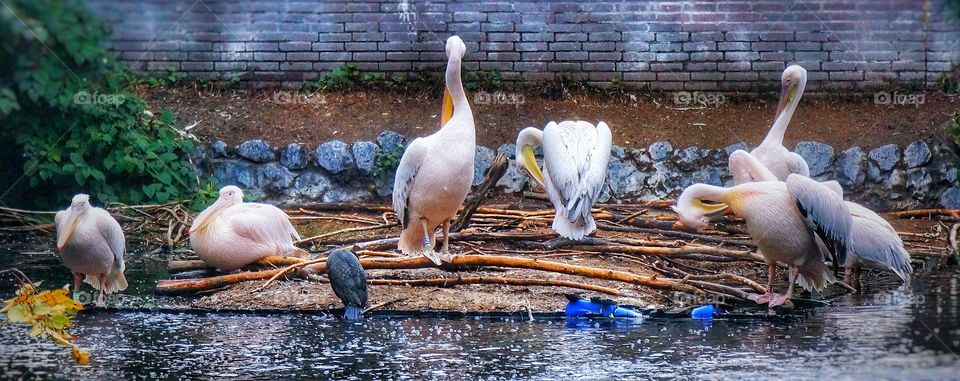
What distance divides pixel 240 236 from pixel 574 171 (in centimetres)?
238

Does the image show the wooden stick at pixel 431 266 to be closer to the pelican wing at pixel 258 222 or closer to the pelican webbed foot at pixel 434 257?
the pelican webbed foot at pixel 434 257

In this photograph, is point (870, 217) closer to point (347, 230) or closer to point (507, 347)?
point (507, 347)

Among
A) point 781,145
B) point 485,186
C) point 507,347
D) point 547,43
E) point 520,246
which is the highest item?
point 547,43

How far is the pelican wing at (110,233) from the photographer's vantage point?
271 inches

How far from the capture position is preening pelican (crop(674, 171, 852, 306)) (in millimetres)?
6621

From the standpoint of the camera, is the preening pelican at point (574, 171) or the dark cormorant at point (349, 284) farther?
the preening pelican at point (574, 171)

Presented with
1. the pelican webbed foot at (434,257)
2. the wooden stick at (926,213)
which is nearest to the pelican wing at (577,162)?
the pelican webbed foot at (434,257)

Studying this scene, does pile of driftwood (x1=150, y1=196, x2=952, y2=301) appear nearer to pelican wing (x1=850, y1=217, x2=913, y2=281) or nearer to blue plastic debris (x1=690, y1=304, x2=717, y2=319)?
blue plastic debris (x1=690, y1=304, x2=717, y2=319)

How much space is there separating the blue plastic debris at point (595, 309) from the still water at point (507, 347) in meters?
0.15

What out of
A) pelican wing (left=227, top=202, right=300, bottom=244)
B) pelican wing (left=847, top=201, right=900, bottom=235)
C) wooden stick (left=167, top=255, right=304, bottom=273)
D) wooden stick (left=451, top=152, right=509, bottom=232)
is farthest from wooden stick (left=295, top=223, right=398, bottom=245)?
pelican wing (left=847, top=201, right=900, bottom=235)

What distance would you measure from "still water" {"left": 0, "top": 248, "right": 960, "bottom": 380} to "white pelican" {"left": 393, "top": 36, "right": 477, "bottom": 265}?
145 centimetres

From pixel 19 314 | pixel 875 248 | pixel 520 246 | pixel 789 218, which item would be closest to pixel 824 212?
pixel 789 218

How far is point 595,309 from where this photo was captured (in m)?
6.24

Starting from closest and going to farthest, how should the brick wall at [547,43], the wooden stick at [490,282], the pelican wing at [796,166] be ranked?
the wooden stick at [490,282] < the pelican wing at [796,166] < the brick wall at [547,43]
